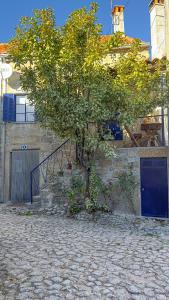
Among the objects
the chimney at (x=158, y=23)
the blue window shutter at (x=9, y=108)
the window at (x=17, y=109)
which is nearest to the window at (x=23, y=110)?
the window at (x=17, y=109)

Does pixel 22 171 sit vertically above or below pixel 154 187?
above

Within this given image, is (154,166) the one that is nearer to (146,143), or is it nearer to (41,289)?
(146,143)

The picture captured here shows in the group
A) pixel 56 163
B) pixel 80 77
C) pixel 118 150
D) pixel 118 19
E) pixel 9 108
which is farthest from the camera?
pixel 118 19

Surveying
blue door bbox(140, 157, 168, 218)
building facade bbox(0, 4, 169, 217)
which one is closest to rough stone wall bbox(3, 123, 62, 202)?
building facade bbox(0, 4, 169, 217)

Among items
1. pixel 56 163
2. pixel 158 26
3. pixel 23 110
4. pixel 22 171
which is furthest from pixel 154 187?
pixel 158 26

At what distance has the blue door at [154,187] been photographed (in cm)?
930

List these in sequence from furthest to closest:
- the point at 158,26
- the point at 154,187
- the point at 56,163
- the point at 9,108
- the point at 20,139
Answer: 1. the point at 158,26
2. the point at 9,108
3. the point at 20,139
4. the point at 56,163
5. the point at 154,187

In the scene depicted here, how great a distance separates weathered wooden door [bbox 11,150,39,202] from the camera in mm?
12344

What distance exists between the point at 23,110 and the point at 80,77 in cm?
531

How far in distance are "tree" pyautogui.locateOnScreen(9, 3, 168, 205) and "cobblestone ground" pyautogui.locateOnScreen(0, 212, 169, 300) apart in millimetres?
2703

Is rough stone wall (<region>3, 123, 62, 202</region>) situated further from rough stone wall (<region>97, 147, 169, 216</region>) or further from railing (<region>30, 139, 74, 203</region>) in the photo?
rough stone wall (<region>97, 147, 169, 216</region>)

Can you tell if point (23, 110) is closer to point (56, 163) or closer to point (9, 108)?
point (9, 108)

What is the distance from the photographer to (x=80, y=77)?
8.37 meters

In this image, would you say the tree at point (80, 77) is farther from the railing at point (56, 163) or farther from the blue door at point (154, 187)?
the railing at point (56, 163)
